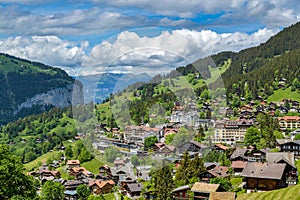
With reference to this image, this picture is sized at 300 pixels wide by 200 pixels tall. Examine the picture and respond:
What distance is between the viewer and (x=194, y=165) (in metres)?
45.5

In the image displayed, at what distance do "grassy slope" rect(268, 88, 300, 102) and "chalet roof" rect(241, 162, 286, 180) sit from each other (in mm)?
70757

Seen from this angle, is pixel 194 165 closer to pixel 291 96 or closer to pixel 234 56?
pixel 291 96

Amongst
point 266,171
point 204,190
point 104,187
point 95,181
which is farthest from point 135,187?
point 95,181

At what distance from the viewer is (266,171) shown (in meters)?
37.2

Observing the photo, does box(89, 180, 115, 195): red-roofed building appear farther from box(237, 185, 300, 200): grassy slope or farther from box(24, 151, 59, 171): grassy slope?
box(24, 151, 59, 171): grassy slope

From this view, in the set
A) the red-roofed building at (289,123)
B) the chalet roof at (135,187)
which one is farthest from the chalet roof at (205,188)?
the red-roofed building at (289,123)

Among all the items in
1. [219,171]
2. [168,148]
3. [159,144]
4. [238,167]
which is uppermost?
[159,144]

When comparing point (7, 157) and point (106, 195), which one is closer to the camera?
point (7, 157)

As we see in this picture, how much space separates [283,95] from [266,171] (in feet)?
247

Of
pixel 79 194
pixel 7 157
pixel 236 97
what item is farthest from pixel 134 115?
pixel 236 97

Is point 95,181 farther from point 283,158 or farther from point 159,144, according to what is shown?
point 159,144

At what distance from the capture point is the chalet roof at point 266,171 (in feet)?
119

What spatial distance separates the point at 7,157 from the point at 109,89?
5629mm

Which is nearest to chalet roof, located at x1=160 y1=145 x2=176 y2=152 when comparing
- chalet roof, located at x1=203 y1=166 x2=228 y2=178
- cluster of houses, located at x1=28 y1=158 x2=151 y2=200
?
cluster of houses, located at x1=28 y1=158 x2=151 y2=200
